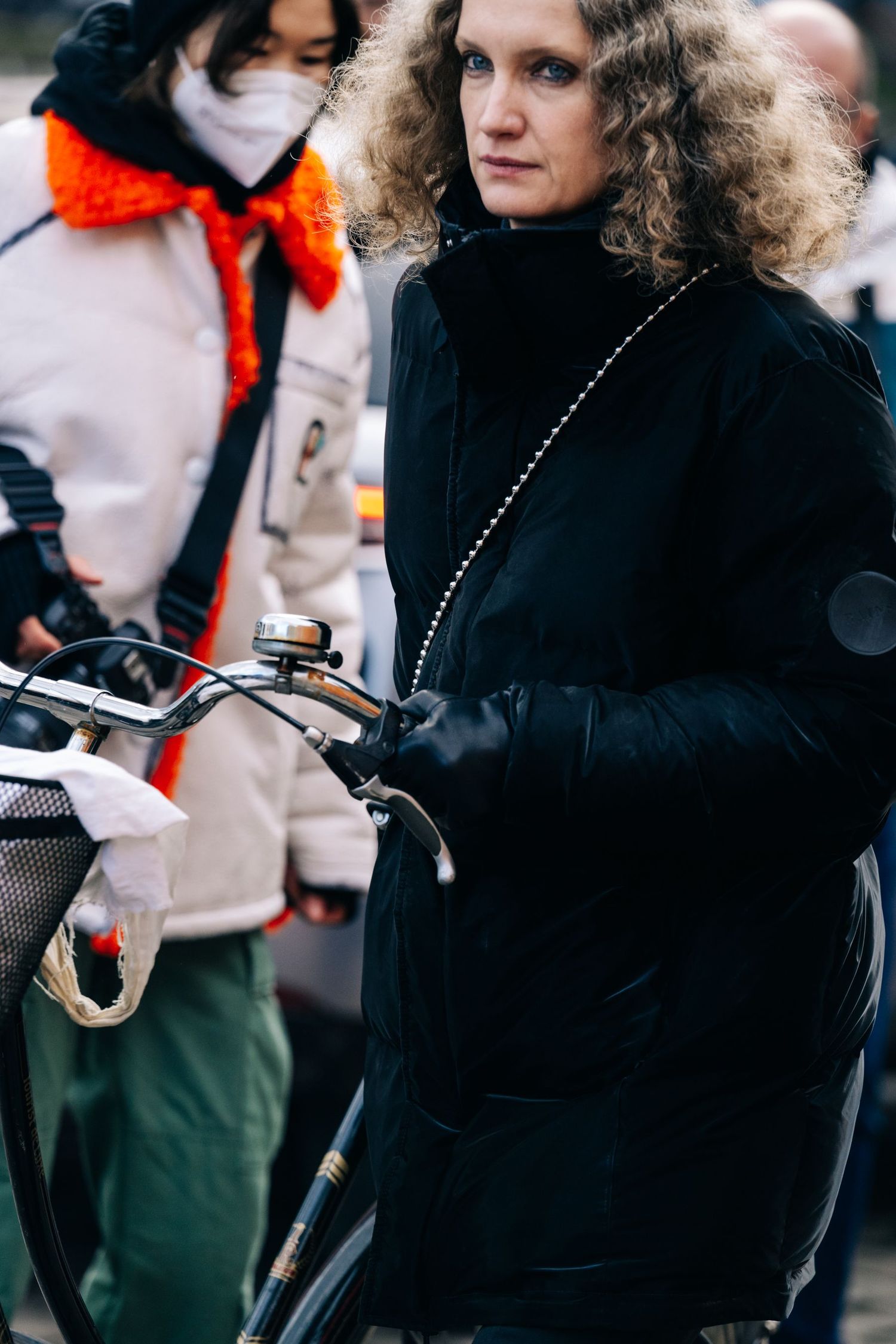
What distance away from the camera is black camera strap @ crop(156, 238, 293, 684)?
2.84 metres

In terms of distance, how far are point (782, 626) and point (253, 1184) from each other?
5.20 ft

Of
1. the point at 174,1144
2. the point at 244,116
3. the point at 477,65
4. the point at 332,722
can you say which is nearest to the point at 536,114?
the point at 477,65

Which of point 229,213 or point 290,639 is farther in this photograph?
point 229,213

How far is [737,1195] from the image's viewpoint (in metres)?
1.91

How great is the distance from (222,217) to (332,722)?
88 cm

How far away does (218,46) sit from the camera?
2.88 m

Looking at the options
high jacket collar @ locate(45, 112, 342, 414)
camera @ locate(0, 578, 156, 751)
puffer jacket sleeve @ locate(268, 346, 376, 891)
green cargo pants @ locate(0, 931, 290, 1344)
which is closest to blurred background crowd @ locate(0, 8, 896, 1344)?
puffer jacket sleeve @ locate(268, 346, 376, 891)

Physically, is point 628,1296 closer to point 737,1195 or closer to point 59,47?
point 737,1195

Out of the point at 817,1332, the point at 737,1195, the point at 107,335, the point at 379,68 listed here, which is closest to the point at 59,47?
the point at 107,335

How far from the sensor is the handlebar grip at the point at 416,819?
169cm

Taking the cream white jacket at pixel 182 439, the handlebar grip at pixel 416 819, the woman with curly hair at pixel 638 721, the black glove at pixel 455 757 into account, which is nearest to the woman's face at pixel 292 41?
the cream white jacket at pixel 182 439

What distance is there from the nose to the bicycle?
1.99 feet

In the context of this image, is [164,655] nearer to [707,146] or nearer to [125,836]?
[125,836]

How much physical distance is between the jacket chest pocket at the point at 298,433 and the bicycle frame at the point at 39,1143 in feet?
2.91
